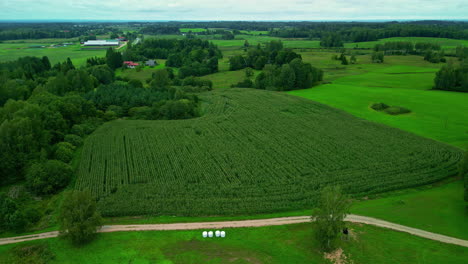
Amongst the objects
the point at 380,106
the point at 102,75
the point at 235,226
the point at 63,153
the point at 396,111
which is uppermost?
the point at 102,75

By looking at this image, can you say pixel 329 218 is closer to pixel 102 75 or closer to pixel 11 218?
pixel 11 218

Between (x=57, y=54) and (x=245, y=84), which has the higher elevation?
(x=57, y=54)

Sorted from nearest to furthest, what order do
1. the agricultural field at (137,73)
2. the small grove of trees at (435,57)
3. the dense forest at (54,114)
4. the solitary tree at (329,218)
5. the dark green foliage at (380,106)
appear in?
1. the solitary tree at (329,218)
2. the dense forest at (54,114)
3. the dark green foliage at (380,106)
4. the agricultural field at (137,73)
5. the small grove of trees at (435,57)

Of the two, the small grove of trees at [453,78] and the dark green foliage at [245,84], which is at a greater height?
the small grove of trees at [453,78]

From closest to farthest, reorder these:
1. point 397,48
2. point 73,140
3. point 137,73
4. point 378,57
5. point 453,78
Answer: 1. point 73,140
2. point 453,78
3. point 137,73
4. point 378,57
5. point 397,48

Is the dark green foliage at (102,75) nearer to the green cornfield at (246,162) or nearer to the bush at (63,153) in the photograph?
the green cornfield at (246,162)

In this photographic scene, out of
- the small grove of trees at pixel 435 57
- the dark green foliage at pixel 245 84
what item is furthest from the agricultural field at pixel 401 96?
the dark green foliage at pixel 245 84

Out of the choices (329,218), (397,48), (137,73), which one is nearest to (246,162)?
(329,218)
